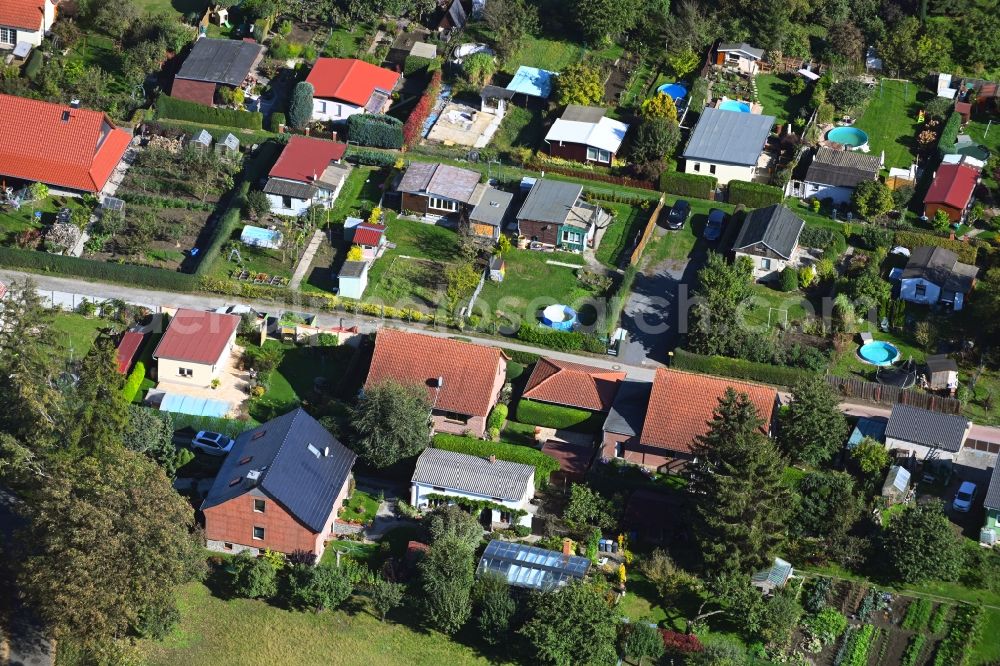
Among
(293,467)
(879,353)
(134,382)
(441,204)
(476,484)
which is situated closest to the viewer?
(293,467)

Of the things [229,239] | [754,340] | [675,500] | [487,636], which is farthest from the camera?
[229,239]

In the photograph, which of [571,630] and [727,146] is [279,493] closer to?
[571,630]

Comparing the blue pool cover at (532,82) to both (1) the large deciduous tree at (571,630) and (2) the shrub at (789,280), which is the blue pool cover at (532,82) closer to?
(2) the shrub at (789,280)

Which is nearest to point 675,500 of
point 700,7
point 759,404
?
point 759,404

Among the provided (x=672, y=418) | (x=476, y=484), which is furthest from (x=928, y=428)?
(x=476, y=484)

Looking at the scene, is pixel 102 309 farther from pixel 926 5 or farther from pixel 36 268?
pixel 926 5

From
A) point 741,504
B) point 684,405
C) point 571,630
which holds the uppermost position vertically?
point 684,405

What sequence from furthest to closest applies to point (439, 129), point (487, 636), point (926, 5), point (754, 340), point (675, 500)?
point (926, 5)
point (439, 129)
point (754, 340)
point (675, 500)
point (487, 636)
